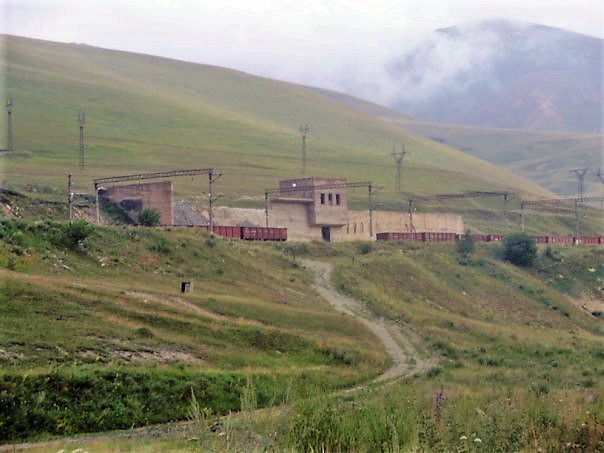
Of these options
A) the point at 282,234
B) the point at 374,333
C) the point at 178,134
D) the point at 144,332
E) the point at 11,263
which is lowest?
the point at 374,333

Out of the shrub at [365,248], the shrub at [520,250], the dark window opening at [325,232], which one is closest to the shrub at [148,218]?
the shrub at [365,248]

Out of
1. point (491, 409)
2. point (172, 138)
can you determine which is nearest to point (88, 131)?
point (172, 138)

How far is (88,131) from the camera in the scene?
129 m

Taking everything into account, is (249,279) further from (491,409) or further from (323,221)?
(323,221)

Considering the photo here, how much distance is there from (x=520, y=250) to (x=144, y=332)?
47944 mm

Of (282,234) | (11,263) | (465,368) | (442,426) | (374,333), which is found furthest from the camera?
(282,234)

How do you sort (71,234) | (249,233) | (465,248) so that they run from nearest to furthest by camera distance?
(71,234) → (249,233) → (465,248)

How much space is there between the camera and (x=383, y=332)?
41188 millimetres

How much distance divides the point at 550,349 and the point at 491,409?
85.9 feet

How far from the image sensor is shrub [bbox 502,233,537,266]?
72.8 metres

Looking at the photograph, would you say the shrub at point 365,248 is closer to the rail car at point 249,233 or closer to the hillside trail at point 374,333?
the rail car at point 249,233

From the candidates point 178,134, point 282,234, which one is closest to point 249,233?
point 282,234

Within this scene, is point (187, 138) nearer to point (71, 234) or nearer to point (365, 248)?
point (365, 248)

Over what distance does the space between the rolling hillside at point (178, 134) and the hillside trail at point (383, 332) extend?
1562 inches
